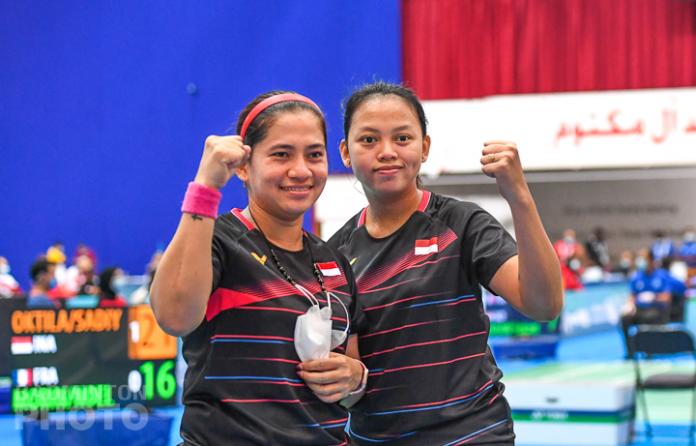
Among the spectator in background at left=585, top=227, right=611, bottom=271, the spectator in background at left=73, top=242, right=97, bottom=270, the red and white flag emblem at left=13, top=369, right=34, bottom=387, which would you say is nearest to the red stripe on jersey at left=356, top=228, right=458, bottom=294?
the red and white flag emblem at left=13, top=369, right=34, bottom=387

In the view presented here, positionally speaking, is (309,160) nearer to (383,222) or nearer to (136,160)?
(383,222)

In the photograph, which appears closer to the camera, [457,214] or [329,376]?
[329,376]

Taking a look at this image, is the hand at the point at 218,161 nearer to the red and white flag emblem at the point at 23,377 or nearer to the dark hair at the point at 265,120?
the dark hair at the point at 265,120

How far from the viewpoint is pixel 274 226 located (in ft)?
7.04

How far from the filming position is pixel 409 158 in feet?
8.14

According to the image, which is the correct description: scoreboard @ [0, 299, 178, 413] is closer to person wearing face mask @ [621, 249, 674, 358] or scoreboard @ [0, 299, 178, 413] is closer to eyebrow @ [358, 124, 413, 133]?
eyebrow @ [358, 124, 413, 133]

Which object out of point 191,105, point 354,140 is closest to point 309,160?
point 354,140

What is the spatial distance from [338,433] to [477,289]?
1.82ft

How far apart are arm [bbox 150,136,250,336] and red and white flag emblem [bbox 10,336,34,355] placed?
4.58 meters

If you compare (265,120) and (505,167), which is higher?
(265,120)

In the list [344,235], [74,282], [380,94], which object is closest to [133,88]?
[74,282]

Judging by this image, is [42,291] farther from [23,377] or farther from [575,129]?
[575,129]

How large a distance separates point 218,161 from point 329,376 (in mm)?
504

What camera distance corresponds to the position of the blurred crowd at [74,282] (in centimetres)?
1087
